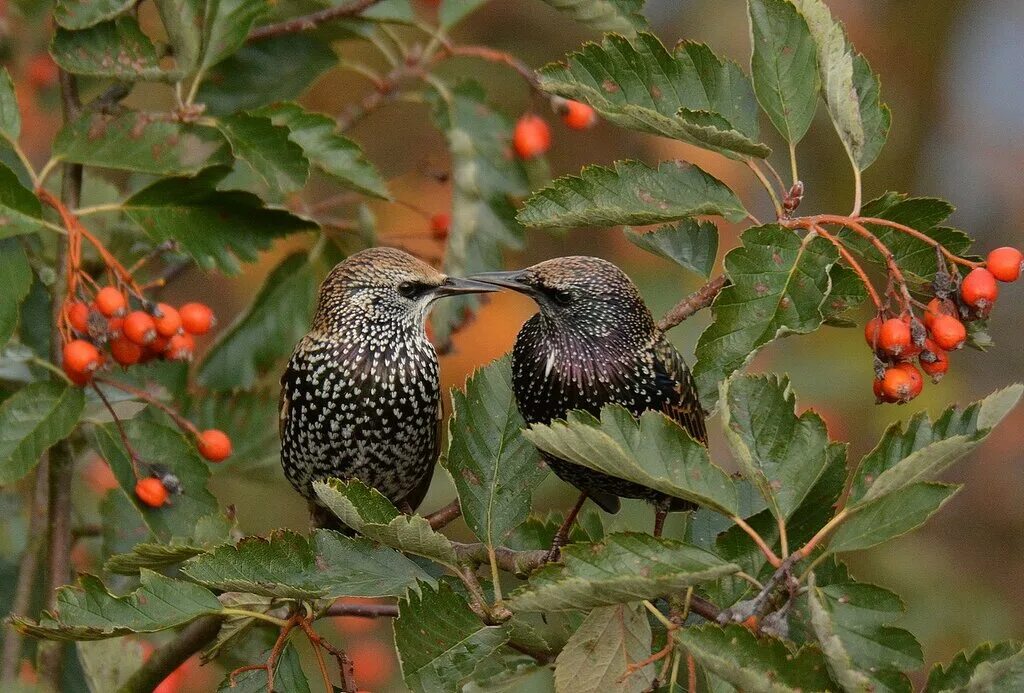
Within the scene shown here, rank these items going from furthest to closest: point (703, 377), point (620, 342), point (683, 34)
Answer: point (683, 34), point (620, 342), point (703, 377)

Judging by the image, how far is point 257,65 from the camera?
382 centimetres

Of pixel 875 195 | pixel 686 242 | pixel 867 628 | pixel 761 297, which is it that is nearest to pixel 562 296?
pixel 686 242

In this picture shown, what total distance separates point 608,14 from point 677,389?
38.2 inches

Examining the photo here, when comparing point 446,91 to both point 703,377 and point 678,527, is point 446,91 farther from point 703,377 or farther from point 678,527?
point 703,377

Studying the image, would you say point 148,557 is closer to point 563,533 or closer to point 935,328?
point 563,533

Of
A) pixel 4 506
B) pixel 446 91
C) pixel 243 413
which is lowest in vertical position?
pixel 4 506

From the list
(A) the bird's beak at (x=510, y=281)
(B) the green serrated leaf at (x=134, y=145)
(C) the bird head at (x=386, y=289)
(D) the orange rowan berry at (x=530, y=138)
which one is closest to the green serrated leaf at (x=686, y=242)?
(A) the bird's beak at (x=510, y=281)

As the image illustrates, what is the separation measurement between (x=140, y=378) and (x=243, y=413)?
34cm

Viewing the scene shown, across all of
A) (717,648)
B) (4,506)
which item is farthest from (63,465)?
(717,648)

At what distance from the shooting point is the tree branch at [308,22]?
3486 millimetres

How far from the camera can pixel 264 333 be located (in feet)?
12.9

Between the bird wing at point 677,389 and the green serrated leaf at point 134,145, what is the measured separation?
3.83 ft

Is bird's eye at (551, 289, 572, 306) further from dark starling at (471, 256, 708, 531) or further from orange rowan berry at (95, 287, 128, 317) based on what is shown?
orange rowan berry at (95, 287, 128, 317)

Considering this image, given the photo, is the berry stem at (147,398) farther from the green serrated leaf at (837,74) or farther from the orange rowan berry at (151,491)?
the green serrated leaf at (837,74)
